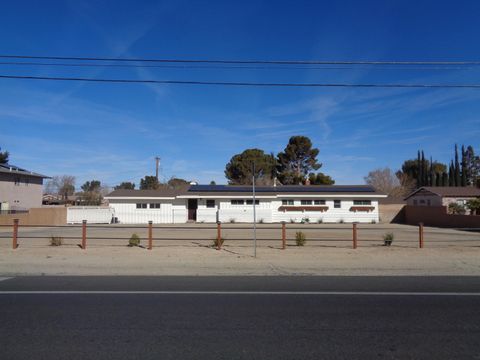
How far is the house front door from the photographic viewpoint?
46094 mm

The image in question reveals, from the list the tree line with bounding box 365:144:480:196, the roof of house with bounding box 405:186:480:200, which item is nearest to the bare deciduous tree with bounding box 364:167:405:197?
the tree line with bounding box 365:144:480:196

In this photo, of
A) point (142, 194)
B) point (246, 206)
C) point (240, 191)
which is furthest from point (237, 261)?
point (142, 194)

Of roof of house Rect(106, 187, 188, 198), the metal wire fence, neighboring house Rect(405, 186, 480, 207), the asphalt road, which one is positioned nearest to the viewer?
the asphalt road

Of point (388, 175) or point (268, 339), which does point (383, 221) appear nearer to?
point (388, 175)

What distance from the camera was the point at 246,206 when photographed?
45.0m

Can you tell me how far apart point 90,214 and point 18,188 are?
1370cm

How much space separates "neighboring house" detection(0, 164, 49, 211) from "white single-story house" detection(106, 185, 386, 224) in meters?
12.8

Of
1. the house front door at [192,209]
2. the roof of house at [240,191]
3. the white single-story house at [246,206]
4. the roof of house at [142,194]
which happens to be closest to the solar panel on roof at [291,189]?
the roof of house at [240,191]

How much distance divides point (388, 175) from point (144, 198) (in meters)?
53.6

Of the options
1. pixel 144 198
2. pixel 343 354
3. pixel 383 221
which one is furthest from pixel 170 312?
pixel 383 221

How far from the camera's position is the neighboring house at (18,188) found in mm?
48156

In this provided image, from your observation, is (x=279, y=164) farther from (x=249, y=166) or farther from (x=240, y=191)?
(x=240, y=191)

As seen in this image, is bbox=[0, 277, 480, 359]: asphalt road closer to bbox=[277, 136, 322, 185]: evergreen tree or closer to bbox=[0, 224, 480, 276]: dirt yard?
bbox=[0, 224, 480, 276]: dirt yard

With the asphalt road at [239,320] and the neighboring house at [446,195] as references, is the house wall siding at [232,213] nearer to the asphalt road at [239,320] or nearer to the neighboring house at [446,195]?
the neighboring house at [446,195]
